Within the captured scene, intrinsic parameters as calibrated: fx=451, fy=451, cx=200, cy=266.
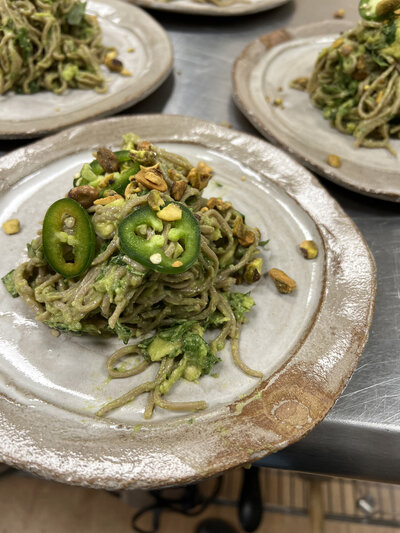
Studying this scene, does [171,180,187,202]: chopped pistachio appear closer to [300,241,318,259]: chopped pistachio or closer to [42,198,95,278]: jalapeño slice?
[42,198,95,278]: jalapeño slice

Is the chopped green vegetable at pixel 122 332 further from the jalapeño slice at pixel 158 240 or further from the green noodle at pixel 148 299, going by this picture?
the jalapeño slice at pixel 158 240

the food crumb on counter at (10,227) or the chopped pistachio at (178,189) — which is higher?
the chopped pistachio at (178,189)

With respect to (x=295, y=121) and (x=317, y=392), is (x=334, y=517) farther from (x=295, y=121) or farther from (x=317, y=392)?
(x=295, y=121)

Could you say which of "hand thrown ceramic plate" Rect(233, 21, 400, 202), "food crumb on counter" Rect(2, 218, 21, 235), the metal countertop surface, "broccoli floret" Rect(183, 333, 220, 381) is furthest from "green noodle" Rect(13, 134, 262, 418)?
"hand thrown ceramic plate" Rect(233, 21, 400, 202)

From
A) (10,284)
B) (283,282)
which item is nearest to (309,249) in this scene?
(283,282)

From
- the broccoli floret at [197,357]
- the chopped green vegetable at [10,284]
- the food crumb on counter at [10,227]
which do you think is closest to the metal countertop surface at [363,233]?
the broccoli floret at [197,357]

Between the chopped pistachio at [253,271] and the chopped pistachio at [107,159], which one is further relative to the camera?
the chopped pistachio at [253,271]

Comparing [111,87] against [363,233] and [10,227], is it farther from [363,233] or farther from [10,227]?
[363,233]

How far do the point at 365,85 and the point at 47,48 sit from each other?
2.43m

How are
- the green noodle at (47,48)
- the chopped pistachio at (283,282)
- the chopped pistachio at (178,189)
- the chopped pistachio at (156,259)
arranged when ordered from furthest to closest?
the green noodle at (47,48) < the chopped pistachio at (283,282) < the chopped pistachio at (178,189) < the chopped pistachio at (156,259)

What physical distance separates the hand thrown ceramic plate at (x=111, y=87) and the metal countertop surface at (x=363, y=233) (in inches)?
9.6

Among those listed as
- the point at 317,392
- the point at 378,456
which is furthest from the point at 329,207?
the point at 378,456

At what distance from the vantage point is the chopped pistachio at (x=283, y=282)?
2.22m

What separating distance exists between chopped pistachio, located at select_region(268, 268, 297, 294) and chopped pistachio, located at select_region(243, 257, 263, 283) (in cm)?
8
